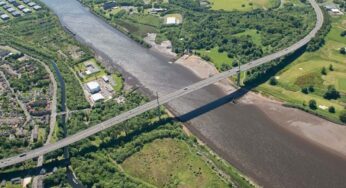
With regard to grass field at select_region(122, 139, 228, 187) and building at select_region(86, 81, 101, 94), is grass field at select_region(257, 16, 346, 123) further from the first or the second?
building at select_region(86, 81, 101, 94)

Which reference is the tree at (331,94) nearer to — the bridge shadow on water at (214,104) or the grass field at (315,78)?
the grass field at (315,78)

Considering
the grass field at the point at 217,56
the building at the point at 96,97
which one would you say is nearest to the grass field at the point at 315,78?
the grass field at the point at 217,56

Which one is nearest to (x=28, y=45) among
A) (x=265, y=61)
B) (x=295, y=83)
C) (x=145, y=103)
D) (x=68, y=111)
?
(x=68, y=111)

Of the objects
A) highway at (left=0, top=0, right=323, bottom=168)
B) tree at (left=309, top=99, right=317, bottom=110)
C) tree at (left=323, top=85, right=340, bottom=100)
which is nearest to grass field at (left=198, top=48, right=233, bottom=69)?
highway at (left=0, top=0, right=323, bottom=168)

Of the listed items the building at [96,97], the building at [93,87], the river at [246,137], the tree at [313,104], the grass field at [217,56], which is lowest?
the river at [246,137]

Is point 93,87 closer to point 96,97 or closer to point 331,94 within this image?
point 96,97

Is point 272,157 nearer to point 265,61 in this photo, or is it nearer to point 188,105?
point 188,105
